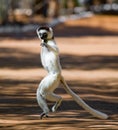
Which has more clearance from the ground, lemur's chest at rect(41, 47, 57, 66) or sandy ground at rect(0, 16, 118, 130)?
lemur's chest at rect(41, 47, 57, 66)

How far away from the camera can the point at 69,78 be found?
59.1 ft

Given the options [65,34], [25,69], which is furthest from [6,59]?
[65,34]

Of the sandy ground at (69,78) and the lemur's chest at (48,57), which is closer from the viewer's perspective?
the lemur's chest at (48,57)

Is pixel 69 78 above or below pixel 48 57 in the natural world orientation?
below

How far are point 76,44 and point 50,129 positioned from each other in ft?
71.2

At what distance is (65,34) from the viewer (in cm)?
3697

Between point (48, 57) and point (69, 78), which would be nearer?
point (48, 57)

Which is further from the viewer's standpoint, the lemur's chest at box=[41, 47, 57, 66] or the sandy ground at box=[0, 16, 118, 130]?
the sandy ground at box=[0, 16, 118, 130]

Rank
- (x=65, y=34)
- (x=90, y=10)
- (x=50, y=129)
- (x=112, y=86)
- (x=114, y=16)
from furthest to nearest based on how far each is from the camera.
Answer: (x=90, y=10) → (x=114, y=16) → (x=65, y=34) → (x=112, y=86) → (x=50, y=129)

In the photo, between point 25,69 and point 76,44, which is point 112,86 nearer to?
point 25,69

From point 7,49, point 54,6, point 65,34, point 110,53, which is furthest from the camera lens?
point 54,6

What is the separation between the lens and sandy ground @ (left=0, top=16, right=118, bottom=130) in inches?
401

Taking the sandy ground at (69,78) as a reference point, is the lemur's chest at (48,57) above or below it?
above

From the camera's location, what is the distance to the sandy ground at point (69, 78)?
33.4ft
